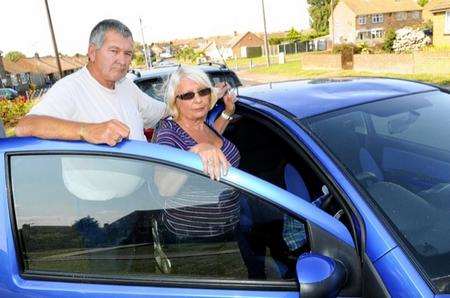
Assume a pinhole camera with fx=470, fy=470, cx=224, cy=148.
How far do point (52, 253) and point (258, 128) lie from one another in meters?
1.56

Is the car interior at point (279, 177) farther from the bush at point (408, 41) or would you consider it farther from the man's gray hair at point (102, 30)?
the bush at point (408, 41)

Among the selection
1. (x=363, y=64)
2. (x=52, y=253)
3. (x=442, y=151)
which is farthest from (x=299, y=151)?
(x=363, y=64)

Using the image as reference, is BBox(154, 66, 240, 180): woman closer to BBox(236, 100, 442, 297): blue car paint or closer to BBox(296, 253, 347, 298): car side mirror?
BBox(236, 100, 442, 297): blue car paint

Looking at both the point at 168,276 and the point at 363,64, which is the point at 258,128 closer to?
the point at 168,276

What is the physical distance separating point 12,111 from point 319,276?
16.6m

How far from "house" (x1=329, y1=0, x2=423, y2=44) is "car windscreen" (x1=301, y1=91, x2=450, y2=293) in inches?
2561

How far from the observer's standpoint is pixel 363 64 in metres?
24.3

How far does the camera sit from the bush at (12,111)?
15.8 m

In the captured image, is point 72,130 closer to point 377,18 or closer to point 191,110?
point 191,110

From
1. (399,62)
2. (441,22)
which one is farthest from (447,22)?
(399,62)

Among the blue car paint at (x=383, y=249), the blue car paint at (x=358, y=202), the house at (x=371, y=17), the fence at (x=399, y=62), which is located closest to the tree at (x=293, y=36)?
the house at (x=371, y=17)

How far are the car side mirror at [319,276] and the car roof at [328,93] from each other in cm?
97

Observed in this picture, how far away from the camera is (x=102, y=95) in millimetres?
2471

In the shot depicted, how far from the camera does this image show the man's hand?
177cm
